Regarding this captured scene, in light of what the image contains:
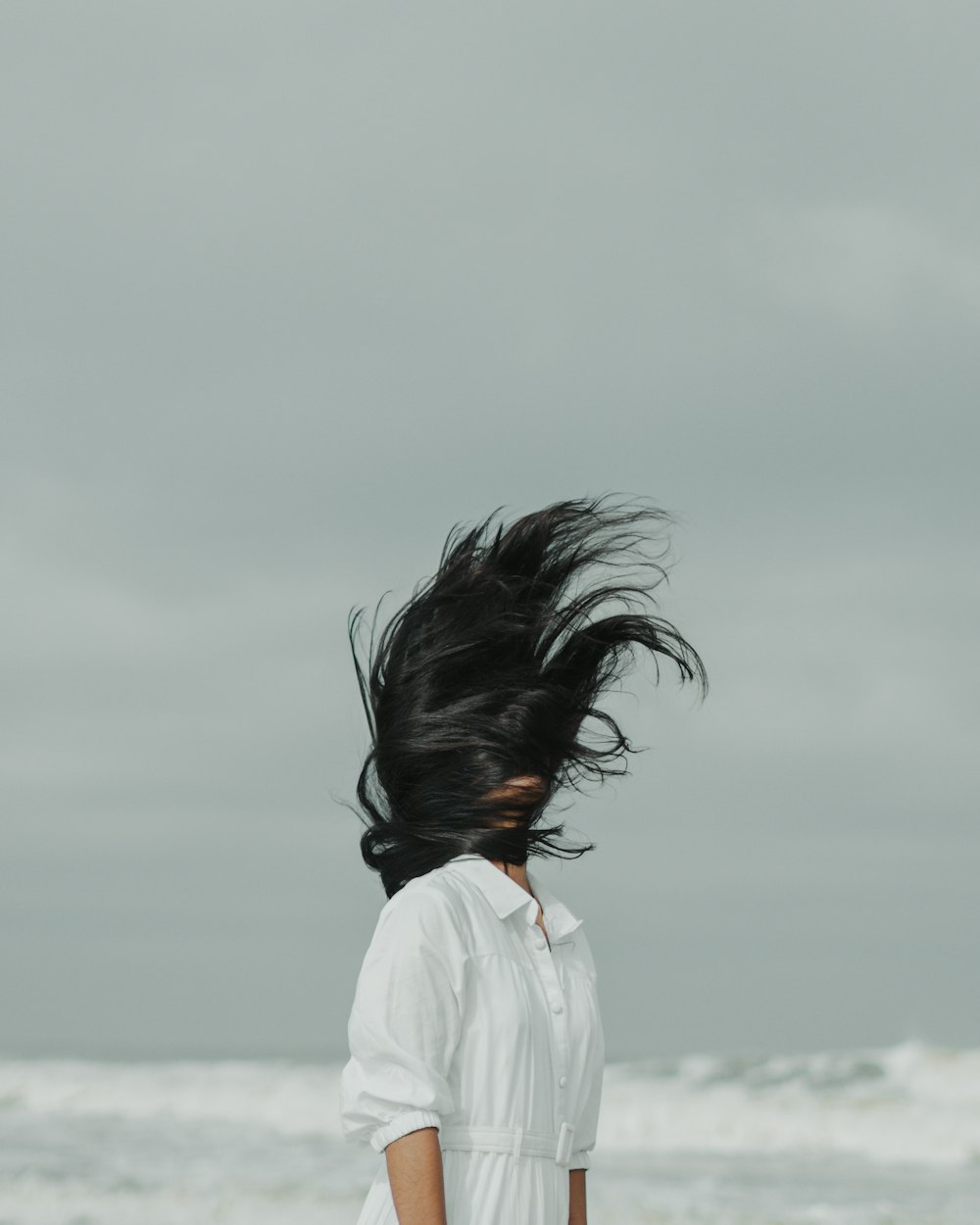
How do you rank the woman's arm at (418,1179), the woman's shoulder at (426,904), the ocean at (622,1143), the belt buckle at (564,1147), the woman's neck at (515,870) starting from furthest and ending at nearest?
the ocean at (622,1143), the woman's neck at (515,870), the belt buckle at (564,1147), the woman's shoulder at (426,904), the woman's arm at (418,1179)

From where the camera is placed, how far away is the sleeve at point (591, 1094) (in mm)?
2590

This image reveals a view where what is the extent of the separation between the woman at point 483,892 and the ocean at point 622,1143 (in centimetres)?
975

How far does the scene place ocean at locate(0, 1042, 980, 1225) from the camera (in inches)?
472

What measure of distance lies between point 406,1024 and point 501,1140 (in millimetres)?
278

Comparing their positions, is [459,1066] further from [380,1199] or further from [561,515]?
[561,515]

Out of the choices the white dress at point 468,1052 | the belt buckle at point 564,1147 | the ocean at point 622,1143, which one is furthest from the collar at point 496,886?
the ocean at point 622,1143

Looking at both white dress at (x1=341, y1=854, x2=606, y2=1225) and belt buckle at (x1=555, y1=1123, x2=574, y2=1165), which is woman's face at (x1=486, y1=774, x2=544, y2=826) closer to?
white dress at (x1=341, y1=854, x2=606, y2=1225)

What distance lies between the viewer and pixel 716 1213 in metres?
11.8

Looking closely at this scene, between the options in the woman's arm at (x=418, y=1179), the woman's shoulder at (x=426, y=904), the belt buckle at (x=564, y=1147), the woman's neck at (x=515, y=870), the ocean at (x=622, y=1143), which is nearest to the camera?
the woman's arm at (x=418, y=1179)

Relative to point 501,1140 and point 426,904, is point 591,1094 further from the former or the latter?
point 426,904

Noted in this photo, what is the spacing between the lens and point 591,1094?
2621 millimetres

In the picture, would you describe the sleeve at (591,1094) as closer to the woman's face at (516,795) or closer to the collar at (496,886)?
the collar at (496,886)

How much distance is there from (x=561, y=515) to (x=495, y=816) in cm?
63

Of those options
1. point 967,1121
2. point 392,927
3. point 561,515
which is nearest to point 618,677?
point 561,515
